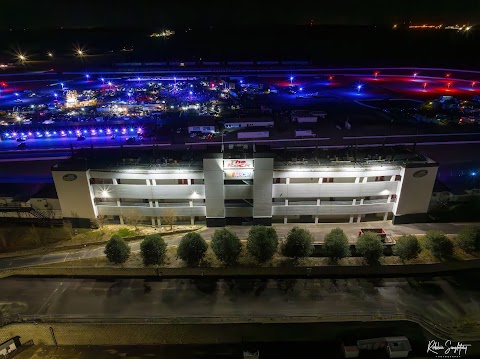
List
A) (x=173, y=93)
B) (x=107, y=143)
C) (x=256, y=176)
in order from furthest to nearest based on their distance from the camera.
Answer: (x=173, y=93)
(x=107, y=143)
(x=256, y=176)

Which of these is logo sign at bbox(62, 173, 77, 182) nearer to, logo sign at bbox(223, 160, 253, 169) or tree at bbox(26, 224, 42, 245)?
tree at bbox(26, 224, 42, 245)

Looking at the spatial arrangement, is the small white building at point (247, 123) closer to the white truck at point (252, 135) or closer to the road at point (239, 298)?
the white truck at point (252, 135)

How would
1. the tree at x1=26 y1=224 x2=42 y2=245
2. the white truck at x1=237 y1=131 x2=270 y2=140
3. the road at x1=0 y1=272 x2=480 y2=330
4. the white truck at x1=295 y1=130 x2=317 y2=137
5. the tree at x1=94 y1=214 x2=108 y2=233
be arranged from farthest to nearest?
the white truck at x1=295 y1=130 x2=317 y2=137, the white truck at x1=237 y1=131 x2=270 y2=140, the tree at x1=94 y1=214 x2=108 y2=233, the tree at x1=26 y1=224 x2=42 y2=245, the road at x1=0 y1=272 x2=480 y2=330

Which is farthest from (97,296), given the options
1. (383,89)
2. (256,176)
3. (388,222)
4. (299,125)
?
(383,89)

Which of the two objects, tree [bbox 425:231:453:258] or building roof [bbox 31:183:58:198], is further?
building roof [bbox 31:183:58:198]

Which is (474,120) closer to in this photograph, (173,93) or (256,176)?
(256,176)

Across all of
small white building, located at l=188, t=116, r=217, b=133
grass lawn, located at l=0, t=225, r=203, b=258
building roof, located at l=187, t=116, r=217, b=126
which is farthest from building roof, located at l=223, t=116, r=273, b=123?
grass lawn, located at l=0, t=225, r=203, b=258

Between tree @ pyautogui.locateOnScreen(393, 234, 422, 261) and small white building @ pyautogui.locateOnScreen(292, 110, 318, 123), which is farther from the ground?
small white building @ pyautogui.locateOnScreen(292, 110, 318, 123)
